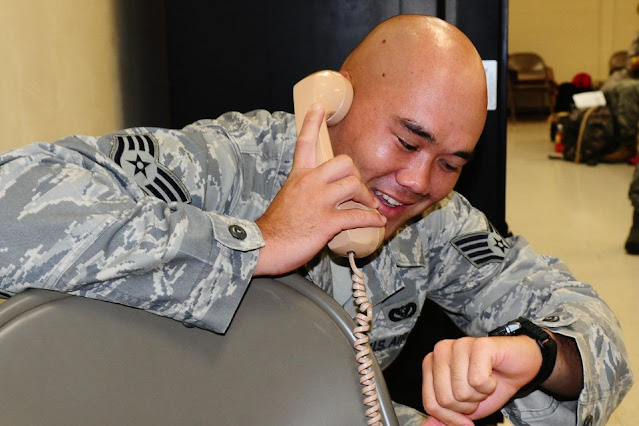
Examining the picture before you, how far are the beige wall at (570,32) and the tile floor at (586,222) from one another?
158 inches

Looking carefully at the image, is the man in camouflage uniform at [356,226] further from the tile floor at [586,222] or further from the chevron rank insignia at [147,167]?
the tile floor at [586,222]

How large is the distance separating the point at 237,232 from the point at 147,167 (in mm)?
257

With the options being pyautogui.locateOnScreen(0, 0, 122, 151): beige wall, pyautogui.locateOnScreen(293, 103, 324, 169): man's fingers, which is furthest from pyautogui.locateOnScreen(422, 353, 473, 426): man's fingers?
pyautogui.locateOnScreen(0, 0, 122, 151): beige wall

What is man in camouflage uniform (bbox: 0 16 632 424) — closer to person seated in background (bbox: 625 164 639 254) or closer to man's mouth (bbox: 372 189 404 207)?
man's mouth (bbox: 372 189 404 207)

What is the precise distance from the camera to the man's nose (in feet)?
4.24

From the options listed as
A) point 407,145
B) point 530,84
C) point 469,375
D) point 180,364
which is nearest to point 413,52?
point 407,145

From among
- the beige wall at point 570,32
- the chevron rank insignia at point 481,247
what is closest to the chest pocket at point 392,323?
the chevron rank insignia at point 481,247

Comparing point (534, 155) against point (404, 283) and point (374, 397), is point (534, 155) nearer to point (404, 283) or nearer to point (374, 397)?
point (404, 283)

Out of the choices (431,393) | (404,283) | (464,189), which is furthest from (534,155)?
(431,393)

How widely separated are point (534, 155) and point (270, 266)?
738 centimetres

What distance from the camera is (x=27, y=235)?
863 mm

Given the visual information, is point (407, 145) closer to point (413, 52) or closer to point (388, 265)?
point (413, 52)

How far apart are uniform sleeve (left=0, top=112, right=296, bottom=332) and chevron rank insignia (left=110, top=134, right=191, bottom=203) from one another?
3.8 inches

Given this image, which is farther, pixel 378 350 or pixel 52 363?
pixel 378 350
